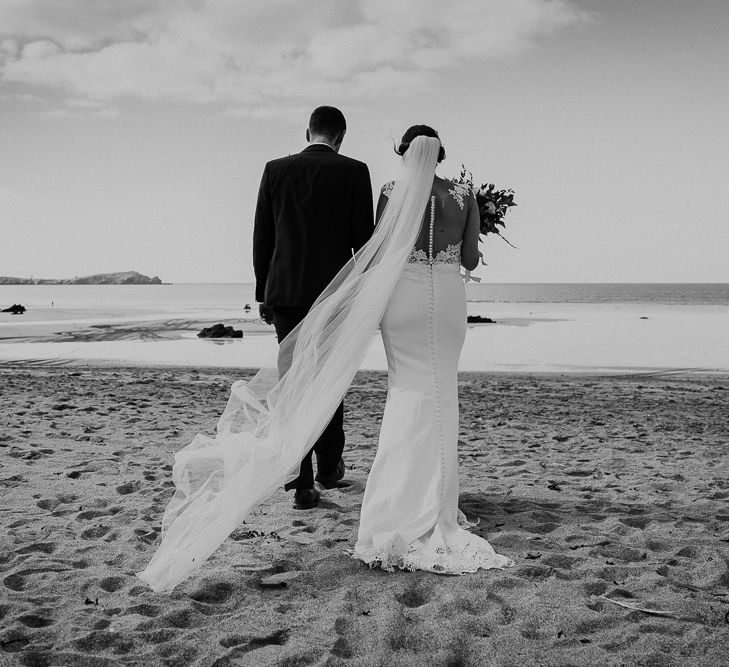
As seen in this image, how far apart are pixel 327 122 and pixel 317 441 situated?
2.24 metres

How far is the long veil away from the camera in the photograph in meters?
3.64

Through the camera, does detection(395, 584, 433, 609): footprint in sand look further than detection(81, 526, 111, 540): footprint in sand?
No

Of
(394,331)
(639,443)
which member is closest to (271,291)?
(394,331)

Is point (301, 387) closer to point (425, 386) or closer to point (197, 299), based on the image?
point (425, 386)

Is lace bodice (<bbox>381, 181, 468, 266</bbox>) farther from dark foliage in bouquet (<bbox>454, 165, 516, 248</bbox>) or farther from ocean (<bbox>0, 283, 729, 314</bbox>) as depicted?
ocean (<bbox>0, 283, 729, 314</bbox>)

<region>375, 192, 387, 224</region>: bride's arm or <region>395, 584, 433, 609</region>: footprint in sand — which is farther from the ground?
<region>375, 192, 387, 224</region>: bride's arm

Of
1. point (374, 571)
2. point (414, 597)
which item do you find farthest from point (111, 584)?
point (414, 597)

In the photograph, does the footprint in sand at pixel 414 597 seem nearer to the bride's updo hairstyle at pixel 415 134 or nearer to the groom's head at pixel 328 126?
the bride's updo hairstyle at pixel 415 134

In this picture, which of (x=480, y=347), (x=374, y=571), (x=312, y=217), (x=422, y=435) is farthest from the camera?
(x=480, y=347)

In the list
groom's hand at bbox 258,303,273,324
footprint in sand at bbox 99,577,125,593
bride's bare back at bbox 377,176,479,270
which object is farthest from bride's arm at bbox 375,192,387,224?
footprint in sand at bbox 99,577,125,593

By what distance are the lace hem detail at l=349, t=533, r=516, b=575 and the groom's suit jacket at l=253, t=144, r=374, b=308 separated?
69.2 inches

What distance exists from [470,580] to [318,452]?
6.27ft

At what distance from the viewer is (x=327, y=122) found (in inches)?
189

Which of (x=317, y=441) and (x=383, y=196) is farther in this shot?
(x=317, y=441)
